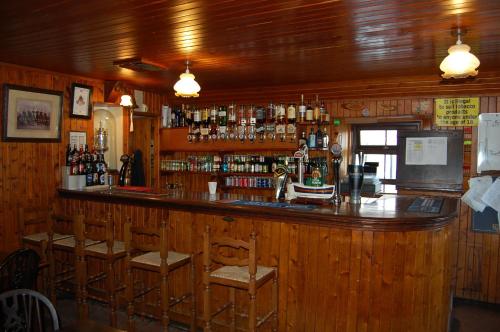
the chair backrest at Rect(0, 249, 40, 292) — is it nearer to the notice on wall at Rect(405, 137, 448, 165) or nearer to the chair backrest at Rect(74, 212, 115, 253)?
the chair backrest at Rect(74, 212, 115, 253)

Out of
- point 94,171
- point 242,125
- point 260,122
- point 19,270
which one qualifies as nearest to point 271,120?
point 260,122

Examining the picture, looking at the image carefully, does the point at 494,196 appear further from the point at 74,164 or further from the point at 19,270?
the point at 74,164

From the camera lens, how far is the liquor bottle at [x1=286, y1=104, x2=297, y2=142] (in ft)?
16.3

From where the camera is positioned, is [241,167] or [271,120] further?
[241,167]

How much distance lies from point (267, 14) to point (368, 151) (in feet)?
9.86

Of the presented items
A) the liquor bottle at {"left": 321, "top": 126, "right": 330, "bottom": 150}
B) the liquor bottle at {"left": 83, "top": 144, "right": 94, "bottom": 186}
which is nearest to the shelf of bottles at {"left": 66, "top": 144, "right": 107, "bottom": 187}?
the liquor bottle at {"left": 83, "top": 144, "right": 94, "bottom": 186}

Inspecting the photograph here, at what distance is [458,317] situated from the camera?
3902 mm

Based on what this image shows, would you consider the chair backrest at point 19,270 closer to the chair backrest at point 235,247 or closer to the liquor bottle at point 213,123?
the chair backrest at point 235,247

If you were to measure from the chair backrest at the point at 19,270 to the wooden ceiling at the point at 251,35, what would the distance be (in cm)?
157

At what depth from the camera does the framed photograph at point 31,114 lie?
3920 millimetres

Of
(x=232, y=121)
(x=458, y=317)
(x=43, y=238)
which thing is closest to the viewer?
(x=43, y=238)

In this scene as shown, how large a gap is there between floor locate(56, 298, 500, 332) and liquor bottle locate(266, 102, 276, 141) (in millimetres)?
2696

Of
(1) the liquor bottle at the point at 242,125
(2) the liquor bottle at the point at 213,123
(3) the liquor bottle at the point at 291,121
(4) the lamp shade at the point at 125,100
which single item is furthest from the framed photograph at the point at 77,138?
(3) the liquor bottle at the point at 291,121

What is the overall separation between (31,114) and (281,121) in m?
2.92
